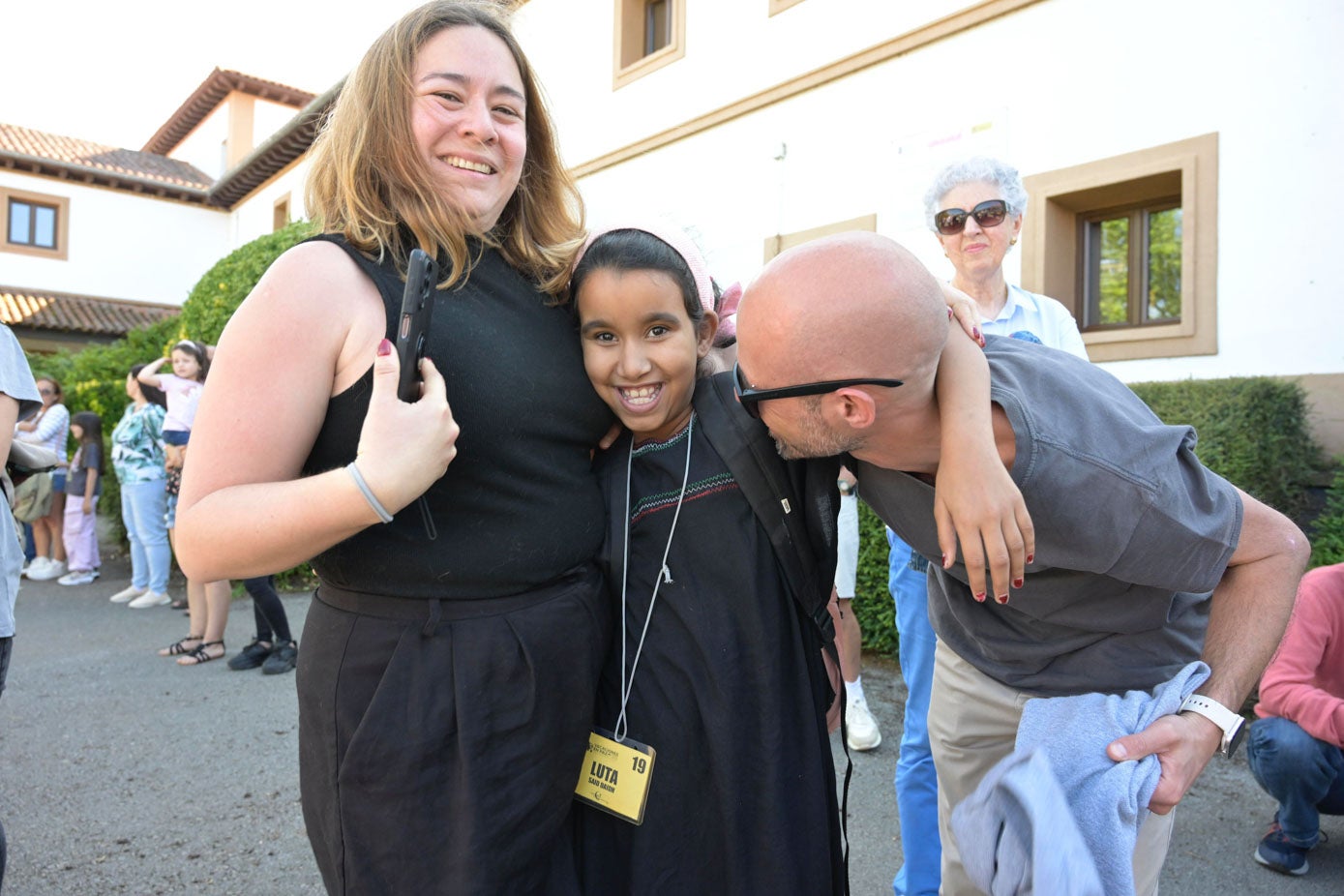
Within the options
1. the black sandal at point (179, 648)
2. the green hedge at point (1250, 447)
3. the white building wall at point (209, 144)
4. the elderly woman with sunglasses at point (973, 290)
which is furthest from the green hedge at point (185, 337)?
the white building wall at point (209, 144)

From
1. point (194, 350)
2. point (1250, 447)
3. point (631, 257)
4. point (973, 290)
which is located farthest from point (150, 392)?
point (1250, 447)

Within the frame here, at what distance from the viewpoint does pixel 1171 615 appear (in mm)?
1614

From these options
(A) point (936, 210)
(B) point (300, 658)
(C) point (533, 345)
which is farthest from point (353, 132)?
(A) point (936, 210)

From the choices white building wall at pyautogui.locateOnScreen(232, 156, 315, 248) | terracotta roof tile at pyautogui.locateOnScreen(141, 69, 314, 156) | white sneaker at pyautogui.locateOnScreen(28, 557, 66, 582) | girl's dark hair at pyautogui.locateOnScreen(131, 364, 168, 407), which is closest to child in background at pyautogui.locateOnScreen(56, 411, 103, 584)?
white sneaker at pyautogui.locateOnScreen(28, 557, 66, 582)

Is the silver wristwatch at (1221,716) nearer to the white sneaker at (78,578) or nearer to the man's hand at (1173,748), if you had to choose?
the man's hand at (1173,748)

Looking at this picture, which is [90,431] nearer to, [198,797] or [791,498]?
[198,797]

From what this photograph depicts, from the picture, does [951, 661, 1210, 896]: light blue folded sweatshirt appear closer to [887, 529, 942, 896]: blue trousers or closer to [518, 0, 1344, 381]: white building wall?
[887, 529, 942, 896]: blue trousers

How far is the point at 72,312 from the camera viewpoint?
78.5 ft

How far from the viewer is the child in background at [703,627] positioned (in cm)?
156

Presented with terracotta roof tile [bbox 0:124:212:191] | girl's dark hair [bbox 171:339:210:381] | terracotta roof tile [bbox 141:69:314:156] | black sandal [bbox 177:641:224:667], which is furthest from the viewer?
terracotta roof tile [bbox 141:69:314:156]

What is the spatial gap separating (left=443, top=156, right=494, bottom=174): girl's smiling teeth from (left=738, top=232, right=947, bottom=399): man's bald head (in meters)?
0.55

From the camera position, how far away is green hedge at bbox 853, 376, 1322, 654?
14.5 feet

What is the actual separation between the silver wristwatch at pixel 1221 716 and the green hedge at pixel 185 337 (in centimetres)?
842

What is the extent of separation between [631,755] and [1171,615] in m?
1.02
